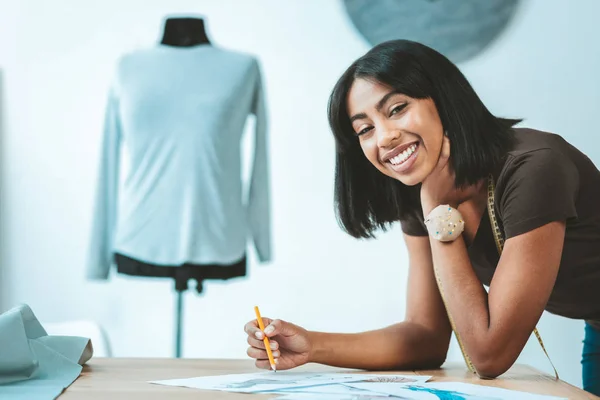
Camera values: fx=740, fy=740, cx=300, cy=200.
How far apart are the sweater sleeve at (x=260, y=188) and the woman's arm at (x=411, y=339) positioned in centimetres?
127

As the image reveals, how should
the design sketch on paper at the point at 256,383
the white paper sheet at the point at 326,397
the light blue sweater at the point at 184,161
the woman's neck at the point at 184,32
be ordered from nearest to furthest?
the white paper sheet at the point at 326,397 < the design sketch on paper at the point at 256,383 < the light blue sweater at the point at 184,161 < the woman's neck at the point at 184,32

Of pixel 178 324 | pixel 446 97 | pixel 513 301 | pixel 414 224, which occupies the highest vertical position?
pixel 446 97

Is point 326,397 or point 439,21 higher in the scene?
point 439,21

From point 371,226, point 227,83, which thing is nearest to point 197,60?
point 227,83

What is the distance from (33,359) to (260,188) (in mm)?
1700

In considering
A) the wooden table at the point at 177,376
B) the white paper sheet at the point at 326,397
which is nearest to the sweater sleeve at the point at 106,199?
the wooden table at the point at 177,376

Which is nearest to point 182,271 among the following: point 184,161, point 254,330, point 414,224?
point 184,161

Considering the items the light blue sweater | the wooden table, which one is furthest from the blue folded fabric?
the light blue sweater

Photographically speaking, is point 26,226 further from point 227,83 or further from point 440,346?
point 440,346

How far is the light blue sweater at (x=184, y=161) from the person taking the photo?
258 centimetres

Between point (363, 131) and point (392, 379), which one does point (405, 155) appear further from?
point (392, 379)

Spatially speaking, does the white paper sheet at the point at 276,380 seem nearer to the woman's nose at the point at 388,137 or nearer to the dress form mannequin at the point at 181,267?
the woman's nose at the point at 388,137

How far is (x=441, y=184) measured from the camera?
53.1 inches

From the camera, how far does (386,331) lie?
53.9 inches
